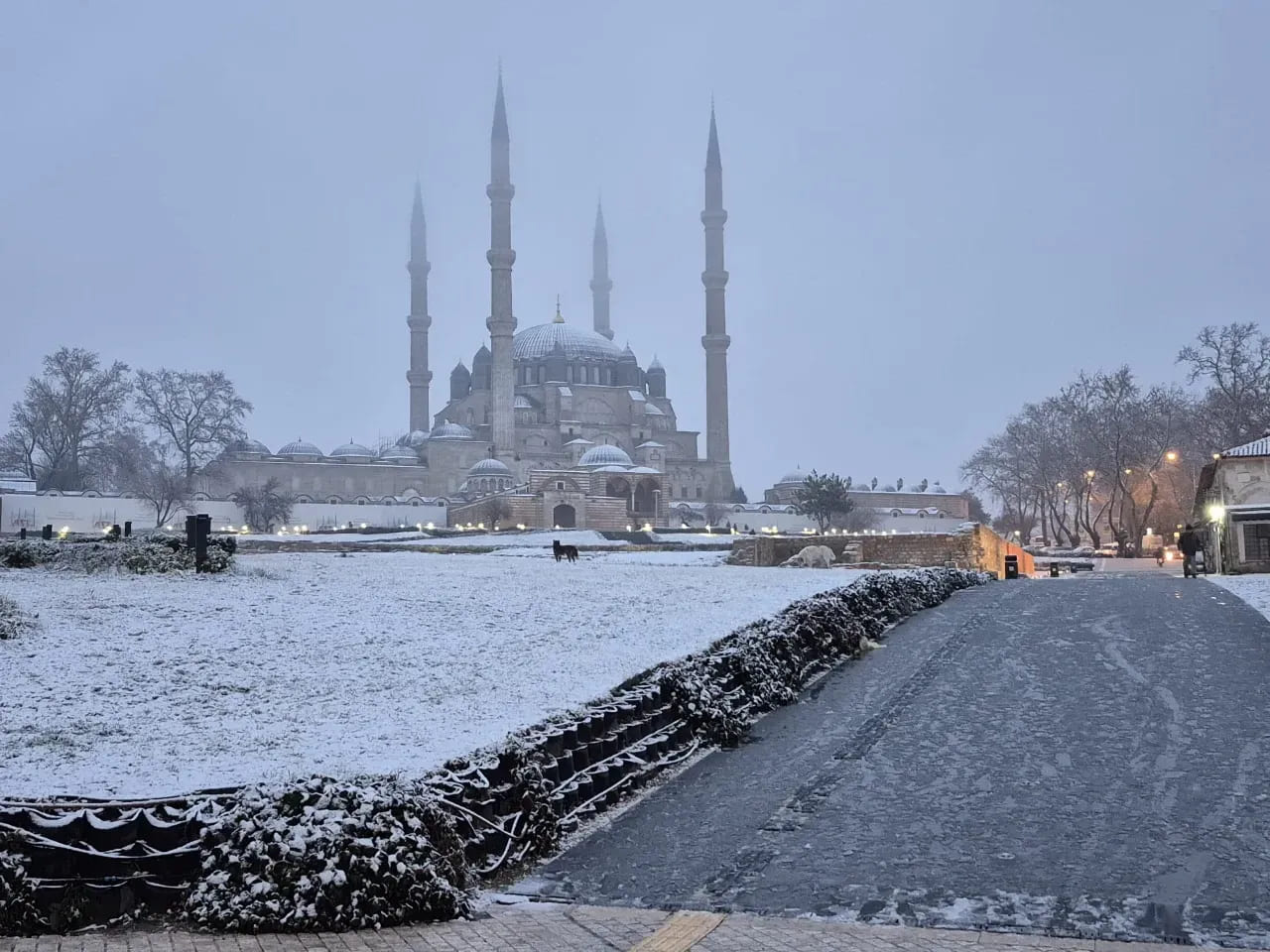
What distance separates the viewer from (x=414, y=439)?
293 feet

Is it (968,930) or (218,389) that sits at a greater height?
(218,389)

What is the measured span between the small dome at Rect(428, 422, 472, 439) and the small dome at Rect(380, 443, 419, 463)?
1.87m

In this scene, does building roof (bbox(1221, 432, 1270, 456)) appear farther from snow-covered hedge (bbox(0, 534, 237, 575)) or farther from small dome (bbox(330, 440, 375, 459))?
small dome (bbox(330, 440, 375, 459))

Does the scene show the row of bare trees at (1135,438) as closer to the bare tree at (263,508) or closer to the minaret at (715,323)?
the minaret at (715,323)

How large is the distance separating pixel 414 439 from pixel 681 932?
86.3 meters

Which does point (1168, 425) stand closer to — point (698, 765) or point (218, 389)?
point (218, 389)

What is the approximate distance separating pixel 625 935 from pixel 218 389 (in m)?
A: 62.2

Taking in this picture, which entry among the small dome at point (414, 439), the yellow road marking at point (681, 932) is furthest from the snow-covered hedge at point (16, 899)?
the small dome at point (414, 439)

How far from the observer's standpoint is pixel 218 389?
6291cm

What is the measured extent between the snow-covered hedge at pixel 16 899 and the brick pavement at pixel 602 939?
0.08 meters

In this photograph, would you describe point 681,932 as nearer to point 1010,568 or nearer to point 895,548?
point 895,548

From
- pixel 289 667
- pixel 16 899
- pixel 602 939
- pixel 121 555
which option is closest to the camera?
pixel 16 899

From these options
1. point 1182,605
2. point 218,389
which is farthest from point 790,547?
point 218,389

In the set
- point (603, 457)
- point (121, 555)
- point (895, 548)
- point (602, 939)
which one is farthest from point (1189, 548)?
point (603, 457)
